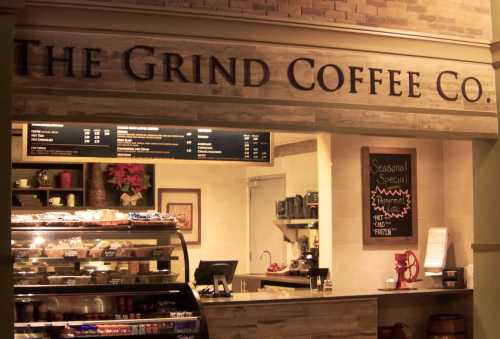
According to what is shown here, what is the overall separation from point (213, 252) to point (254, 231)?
2.19 feet

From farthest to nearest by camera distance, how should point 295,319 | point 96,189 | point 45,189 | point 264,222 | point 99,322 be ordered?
1. point 264,222
2. point 96,189
3. point 45,189
4. point 295,319
5. point 99,322

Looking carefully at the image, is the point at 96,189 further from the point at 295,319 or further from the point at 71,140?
the point at 295,319

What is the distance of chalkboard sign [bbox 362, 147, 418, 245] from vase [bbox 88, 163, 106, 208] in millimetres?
3015

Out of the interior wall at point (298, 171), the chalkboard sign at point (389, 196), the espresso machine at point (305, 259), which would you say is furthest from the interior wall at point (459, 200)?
the interior wall at point (298, 171)

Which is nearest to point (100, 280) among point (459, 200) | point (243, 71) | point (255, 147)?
point (243, 71)

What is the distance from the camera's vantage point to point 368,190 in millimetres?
8930

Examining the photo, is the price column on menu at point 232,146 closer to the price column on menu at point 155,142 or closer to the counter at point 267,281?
the price column on menu at point 155,142

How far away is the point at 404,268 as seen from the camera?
28.7ft

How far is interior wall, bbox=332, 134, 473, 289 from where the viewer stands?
347 inches

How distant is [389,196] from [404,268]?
31.9 inches

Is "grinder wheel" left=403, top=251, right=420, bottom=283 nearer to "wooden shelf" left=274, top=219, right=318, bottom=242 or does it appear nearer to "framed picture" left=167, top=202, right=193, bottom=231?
"wooden shelf" left=274, top=219, right=318, bottom=242

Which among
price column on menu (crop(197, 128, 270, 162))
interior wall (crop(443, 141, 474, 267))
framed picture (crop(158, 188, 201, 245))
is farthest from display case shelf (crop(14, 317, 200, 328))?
framed picture (crop(158, 188, 201, 245))

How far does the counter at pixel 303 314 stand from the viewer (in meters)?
7.35

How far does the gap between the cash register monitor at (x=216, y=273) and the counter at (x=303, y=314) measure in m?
0.17
